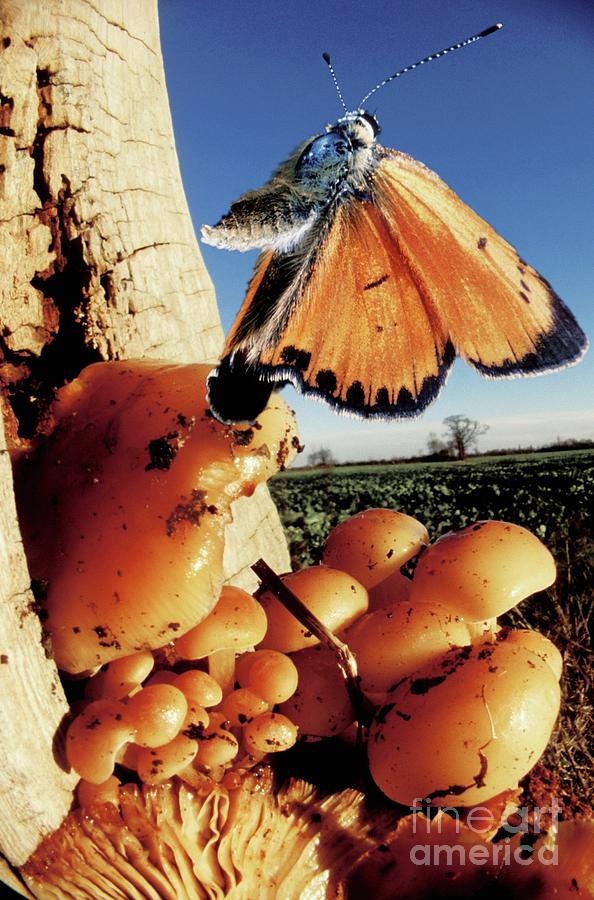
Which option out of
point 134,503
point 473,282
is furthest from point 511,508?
point 134,503

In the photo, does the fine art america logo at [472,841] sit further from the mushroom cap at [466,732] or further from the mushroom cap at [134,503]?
the mushroom cap at [134,503]

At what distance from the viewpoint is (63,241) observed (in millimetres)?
2400

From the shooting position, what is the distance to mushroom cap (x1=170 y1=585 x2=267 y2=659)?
1.90 m

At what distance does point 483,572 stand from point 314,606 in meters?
0.53

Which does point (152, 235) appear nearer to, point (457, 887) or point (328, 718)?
point (328, 718)

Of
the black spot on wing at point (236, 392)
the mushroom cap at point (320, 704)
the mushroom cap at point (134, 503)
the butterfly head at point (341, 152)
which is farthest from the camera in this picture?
the butterfly head at point (341, 152)

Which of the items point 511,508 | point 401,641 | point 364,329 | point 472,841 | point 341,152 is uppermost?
point 341,152

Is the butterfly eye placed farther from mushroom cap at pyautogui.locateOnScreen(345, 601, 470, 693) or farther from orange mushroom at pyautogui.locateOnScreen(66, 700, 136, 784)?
orange mushroom at pyautogui.locateOnScreen(66, 700, 136, 784)

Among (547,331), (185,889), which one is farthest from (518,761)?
(547,331)

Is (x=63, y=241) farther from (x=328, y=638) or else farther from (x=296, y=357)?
(x=328, y=638)

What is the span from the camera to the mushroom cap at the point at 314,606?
6.88 ft

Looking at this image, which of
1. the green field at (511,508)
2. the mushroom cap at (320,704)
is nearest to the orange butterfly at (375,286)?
the mushroom cap at (320,704)

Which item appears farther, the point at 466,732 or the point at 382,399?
the point at 382,399

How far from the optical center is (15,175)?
7.38ft
